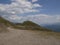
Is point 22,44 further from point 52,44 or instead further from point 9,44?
point 52,44

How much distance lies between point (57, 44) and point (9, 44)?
11.4ft

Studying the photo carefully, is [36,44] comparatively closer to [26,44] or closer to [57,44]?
[26,44]

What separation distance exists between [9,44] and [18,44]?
653 mm

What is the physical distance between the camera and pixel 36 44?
37.2 ft

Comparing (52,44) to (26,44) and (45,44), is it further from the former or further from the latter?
(26,44)

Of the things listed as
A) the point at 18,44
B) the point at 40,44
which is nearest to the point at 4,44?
the point at 18,44

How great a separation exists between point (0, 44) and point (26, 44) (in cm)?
188

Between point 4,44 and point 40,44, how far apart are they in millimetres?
2608

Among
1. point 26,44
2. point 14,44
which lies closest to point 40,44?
point 26,44

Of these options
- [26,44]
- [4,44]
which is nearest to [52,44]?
[26,44]

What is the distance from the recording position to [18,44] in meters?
11.4

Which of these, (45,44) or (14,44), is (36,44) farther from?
(14,44)

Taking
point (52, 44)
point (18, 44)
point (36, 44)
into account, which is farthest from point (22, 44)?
point (52, 44)

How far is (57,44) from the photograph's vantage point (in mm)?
11328
